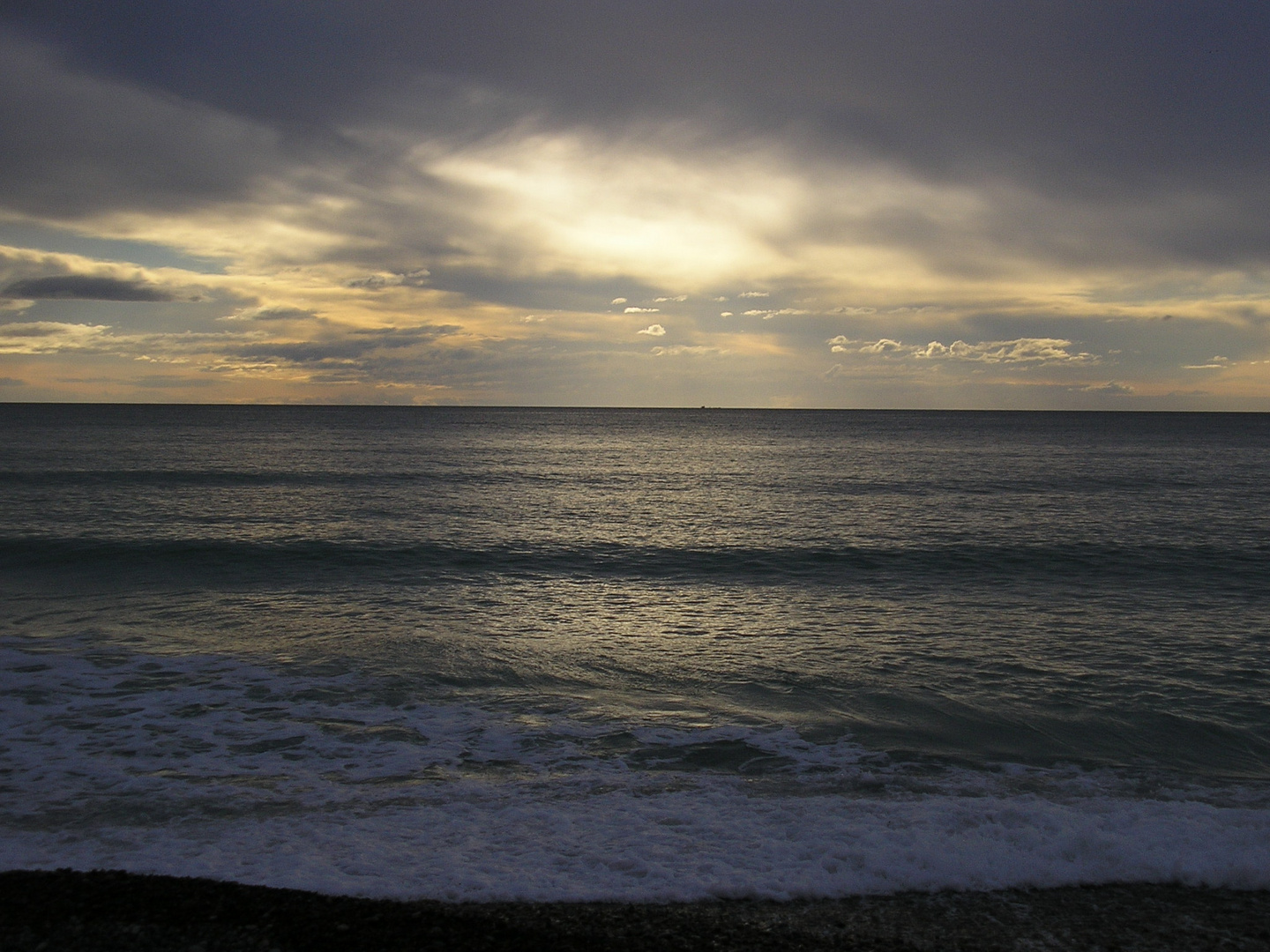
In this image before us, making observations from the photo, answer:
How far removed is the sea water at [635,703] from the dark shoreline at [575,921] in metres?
0.29

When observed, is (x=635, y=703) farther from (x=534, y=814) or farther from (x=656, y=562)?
(x=656, y=562)

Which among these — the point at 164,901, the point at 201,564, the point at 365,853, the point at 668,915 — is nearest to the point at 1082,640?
the point at 668,915

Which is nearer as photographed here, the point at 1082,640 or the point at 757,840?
the point at 757,840

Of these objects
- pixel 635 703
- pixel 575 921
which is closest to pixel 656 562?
pixel 635 703

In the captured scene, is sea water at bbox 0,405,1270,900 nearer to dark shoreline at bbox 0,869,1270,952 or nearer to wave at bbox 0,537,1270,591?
wave at bbox 0,537,1270,591

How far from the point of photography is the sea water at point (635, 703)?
23.4ft

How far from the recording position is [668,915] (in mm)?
6137

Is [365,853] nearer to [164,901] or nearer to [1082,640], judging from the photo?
[164,901]

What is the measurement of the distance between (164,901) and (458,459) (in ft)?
202

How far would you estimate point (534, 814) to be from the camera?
26.0ft

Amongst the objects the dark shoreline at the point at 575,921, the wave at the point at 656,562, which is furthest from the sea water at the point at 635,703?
the dark shoreline at the point at 575,921

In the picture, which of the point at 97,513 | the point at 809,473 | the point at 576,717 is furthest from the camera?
the point at 809,473

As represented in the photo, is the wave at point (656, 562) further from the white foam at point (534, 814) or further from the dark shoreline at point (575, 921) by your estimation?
the dark shoreline at point (575, 921)

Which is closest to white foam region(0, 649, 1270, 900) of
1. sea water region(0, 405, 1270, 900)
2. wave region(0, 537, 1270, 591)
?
sea water region(0, 405, 1270, 900)
